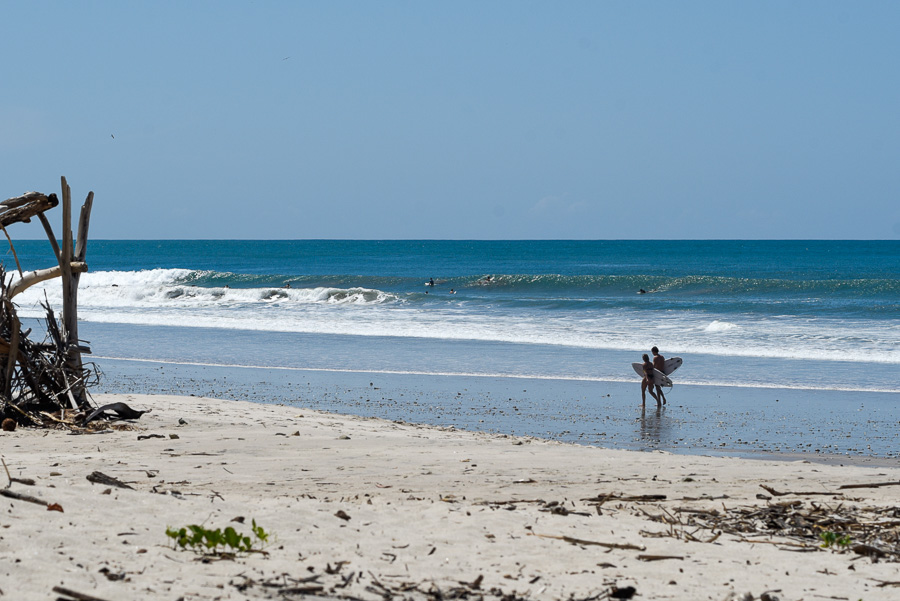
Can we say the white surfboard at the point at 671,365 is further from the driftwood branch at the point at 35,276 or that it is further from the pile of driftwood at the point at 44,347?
the driftwood branch at the point at 35,276

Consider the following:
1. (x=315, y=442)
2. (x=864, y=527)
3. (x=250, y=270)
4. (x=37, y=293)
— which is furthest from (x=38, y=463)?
(x=250, y=270)

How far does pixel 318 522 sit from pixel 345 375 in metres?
9.88

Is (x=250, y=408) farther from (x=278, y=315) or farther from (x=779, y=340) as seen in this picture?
(x=278, y=315)

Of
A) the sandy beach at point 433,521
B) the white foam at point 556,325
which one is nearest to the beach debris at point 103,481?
the sandy beach at point 433,521

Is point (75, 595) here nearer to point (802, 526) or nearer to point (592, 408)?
point (802, 526)

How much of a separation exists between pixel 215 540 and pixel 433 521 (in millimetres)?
1368

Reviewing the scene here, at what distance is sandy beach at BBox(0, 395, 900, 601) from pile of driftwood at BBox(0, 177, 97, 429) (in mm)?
505

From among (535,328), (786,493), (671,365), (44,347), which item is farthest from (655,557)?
(535,328)

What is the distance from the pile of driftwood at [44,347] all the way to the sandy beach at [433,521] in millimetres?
505

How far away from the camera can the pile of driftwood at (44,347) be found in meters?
8.21

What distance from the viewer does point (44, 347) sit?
852 cm

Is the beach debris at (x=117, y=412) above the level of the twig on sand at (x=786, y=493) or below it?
above
